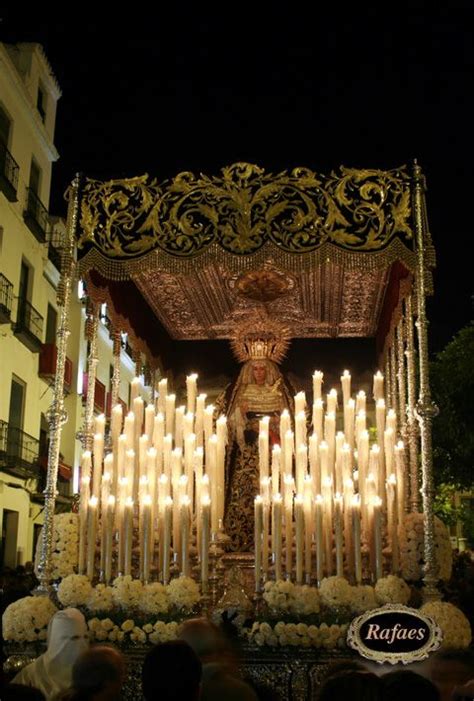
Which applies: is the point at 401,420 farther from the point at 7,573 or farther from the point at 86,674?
the point at 86,674

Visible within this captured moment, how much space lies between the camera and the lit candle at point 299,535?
7.12 metres

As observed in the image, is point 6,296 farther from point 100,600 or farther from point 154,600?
point 154,600

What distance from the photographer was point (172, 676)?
2.73 metres

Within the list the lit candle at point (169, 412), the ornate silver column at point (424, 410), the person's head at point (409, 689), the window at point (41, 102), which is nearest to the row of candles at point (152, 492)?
the lit candle at point (169, 412)

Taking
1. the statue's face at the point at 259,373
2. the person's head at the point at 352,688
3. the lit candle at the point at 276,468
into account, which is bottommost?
the person's head at the point at 352,688

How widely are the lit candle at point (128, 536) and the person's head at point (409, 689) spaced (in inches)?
195

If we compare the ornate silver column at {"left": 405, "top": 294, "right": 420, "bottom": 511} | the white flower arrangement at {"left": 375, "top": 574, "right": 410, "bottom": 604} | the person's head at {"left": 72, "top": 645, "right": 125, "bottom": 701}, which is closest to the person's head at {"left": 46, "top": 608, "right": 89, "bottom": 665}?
the person's head at {"left": 72, "top": 645, "right": 125, "bottom": 701}

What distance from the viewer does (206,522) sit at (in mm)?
7254

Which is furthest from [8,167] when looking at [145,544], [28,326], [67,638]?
[67,638]

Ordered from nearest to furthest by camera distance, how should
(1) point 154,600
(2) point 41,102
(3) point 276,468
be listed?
(1) point 154,600, (3) point 276,468, (2) point 41,102

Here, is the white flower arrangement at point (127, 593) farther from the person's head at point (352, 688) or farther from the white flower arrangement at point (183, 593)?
the person's head at point (352, 688)

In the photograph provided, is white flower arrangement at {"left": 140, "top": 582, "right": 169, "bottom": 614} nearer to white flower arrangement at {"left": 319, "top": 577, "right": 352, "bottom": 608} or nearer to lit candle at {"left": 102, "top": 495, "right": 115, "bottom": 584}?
lit candle at {"left": 102, "top": 495, "right": 115, "bottom": 584}

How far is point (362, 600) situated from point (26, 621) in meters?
2.63

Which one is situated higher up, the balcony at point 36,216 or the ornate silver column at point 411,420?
the balcony at point 36,216
